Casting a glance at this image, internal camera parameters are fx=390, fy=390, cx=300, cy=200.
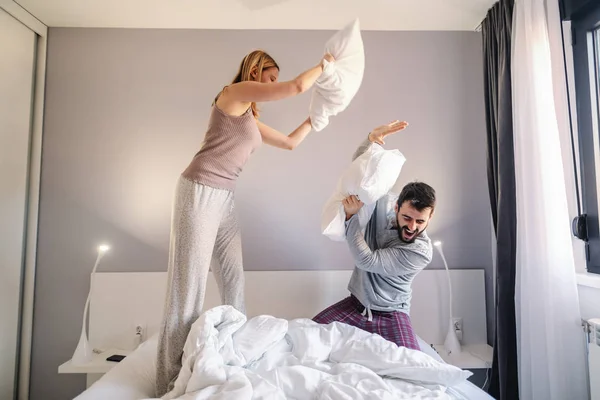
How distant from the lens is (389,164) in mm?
1747

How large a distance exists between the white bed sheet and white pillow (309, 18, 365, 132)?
1207mm

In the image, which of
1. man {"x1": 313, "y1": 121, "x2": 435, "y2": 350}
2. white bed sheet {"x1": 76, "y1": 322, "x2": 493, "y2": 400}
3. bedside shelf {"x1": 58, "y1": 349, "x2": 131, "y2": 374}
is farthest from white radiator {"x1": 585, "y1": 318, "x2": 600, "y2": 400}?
bedside shelf {"x1": 58, "y1": 349, "x2": 131, "y2": 374}

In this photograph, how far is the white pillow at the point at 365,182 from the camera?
1723 millimetres

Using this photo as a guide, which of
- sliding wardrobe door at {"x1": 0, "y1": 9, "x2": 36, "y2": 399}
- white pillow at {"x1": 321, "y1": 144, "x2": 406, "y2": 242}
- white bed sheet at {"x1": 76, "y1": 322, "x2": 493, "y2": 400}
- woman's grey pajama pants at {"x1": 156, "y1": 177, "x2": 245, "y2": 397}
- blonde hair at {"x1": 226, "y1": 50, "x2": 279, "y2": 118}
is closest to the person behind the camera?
white bed sheet at {"x1": 76, "y1": 322, "x2": 493, "y2": 400}

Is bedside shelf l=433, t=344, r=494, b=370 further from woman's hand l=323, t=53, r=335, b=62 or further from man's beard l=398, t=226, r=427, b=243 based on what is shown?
woman's hand l=323, t=53, r=335, b=62

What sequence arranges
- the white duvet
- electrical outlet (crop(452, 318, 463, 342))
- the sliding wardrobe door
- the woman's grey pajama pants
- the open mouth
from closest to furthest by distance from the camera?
the white duvet
the woman's grey pajama pants
the open mouth
the sliding wardrobe door
electrical outlet (crop(452, 318, 463, 342))

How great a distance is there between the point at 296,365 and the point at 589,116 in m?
1.69

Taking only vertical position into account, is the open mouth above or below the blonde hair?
below

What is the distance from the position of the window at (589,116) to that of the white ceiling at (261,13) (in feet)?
1.98

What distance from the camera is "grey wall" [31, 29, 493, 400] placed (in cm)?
239

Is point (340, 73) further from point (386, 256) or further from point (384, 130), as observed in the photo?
point (386, 256)

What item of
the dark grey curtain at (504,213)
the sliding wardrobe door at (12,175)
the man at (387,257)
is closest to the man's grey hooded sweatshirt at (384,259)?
the man at (387,257)

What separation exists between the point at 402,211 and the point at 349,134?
79 centimetres

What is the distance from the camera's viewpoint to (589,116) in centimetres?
178
